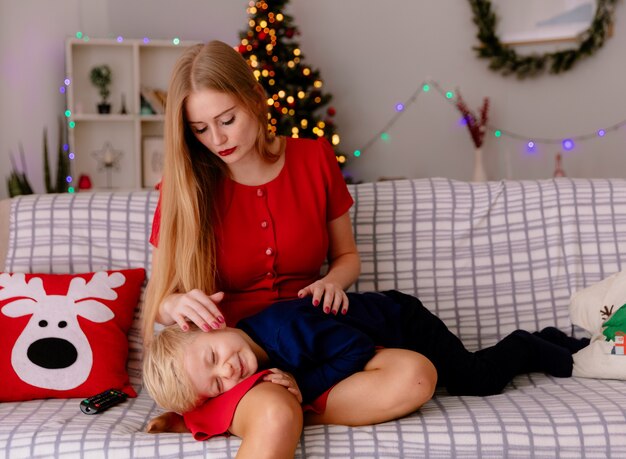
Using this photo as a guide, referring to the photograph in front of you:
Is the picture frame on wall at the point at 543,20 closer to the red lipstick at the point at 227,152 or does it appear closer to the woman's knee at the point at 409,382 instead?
the red lipstick at the point at 227,152

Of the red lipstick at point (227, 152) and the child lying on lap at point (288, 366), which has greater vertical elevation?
the red lipstick at point (227, 152)

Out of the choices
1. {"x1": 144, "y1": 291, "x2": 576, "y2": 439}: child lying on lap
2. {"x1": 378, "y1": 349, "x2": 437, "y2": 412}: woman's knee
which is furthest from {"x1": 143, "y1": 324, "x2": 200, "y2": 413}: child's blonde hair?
{"x1": 378, "y1": 349, "x2": 437, "y2": 412}: woman's knee

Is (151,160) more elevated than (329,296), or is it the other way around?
(329,296)

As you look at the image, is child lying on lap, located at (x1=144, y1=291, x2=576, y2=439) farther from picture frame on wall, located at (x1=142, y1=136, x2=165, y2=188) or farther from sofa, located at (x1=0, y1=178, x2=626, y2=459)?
picture frame on wall, located at (x1=142, y1=136, x2=165, y2=188)

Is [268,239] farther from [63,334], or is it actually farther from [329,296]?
[63,334]

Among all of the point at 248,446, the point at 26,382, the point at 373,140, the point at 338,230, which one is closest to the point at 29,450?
the point at 26,382

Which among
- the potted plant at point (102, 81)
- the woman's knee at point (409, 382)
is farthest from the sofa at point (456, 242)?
the potted plant at point (102, 81)

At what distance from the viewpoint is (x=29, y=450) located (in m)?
1.57

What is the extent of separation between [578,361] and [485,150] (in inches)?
114

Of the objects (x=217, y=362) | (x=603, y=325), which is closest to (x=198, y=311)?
(x=217, y=362)

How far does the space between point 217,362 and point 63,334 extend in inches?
20.1

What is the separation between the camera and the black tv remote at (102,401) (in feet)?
5.71

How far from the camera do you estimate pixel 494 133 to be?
470 centimetres

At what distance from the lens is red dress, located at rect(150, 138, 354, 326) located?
192 centimetres
